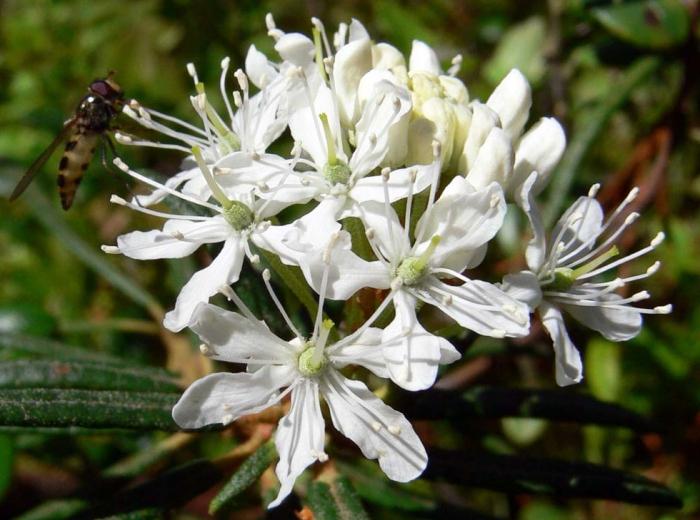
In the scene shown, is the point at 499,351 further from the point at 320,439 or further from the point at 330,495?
the point at 320,439

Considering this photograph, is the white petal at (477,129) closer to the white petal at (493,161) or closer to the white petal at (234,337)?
the white petal at (493,161)

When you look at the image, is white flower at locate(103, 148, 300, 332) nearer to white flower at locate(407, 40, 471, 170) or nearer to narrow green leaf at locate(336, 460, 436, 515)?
white flower at locate(407, 40, 471, 170)

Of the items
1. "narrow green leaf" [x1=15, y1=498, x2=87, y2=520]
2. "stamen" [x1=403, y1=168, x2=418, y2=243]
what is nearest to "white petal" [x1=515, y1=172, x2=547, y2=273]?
"stamen" [x1=403, y1=168, x2=418, y2=243]

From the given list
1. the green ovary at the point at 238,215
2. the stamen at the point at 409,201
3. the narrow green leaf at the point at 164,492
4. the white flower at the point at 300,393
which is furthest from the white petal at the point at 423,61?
the narrow green leaf at the point at 164,492

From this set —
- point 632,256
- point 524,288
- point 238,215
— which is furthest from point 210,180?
point 632,256

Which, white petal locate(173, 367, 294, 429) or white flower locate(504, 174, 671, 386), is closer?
white petal locate(173, 367, 294, 429)

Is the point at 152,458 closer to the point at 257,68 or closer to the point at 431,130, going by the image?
the point at 257,68
